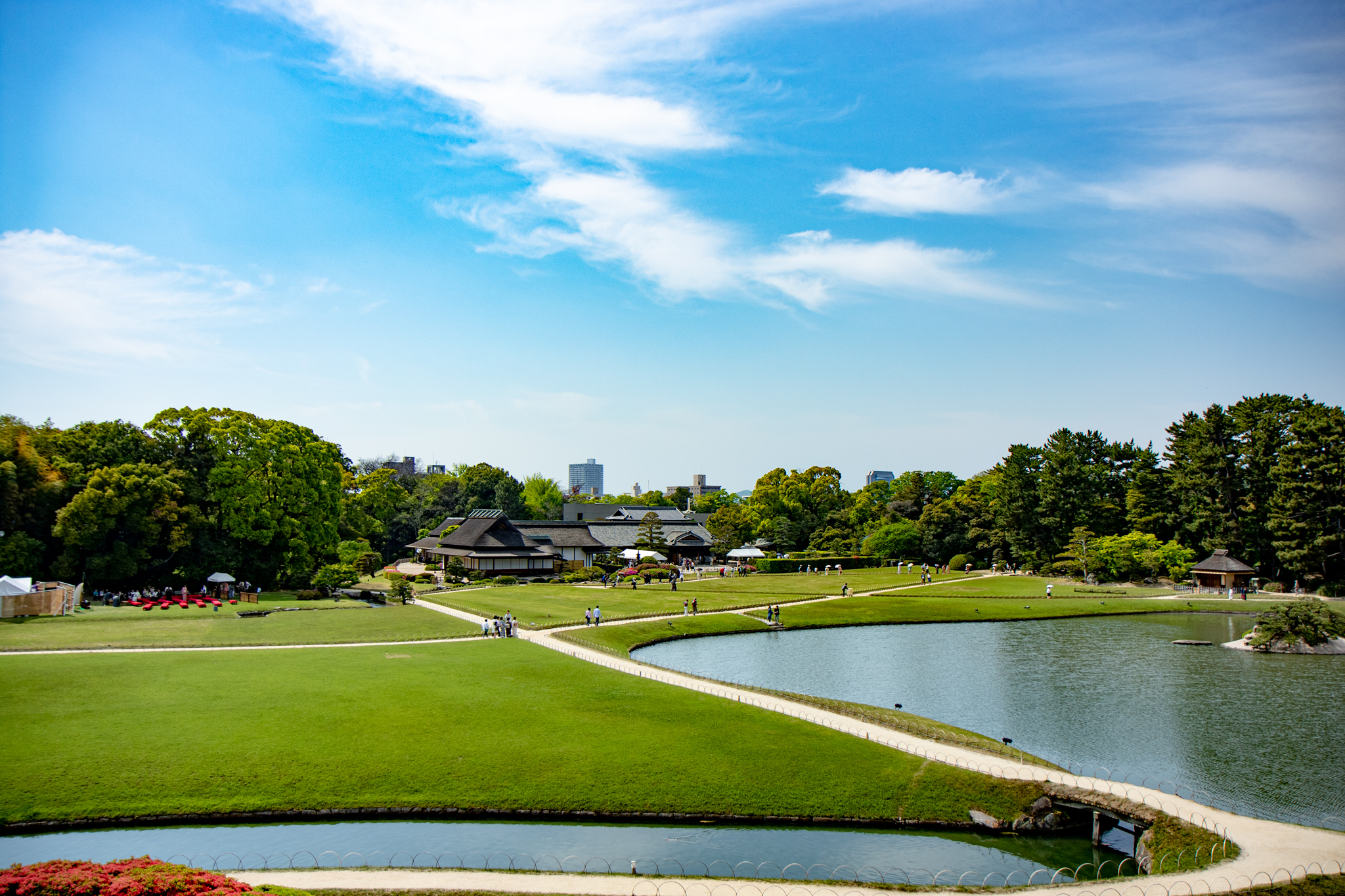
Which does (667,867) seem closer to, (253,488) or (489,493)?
(253,488)

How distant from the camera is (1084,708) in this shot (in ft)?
84.8

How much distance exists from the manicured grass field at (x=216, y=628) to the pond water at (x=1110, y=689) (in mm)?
12407

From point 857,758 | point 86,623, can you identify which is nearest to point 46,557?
point 86,623

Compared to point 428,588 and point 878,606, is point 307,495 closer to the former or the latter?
point 428,588

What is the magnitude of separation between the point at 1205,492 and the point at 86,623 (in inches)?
2848

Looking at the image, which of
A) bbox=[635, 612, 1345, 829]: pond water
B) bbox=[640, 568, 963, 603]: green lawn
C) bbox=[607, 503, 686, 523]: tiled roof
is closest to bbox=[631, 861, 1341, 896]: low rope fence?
bbox=[635, 612, 1345, 829]: pond water

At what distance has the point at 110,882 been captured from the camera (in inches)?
404

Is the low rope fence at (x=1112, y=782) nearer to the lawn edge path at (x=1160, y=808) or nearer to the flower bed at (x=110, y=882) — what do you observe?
the lawn edge path at (x=1160, y=808)

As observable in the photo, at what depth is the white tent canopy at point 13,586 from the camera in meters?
36.2

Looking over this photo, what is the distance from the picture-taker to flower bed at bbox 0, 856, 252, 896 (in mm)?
10016

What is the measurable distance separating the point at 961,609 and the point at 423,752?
38169 millimetres

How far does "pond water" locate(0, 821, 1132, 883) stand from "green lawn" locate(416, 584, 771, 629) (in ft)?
72.9

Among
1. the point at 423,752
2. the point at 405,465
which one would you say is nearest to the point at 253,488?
the point at 423,752

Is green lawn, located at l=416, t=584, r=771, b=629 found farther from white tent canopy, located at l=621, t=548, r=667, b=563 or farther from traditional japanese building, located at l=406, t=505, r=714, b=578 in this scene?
white tent canopy, located at l=621, t=548, r=667, b=563
